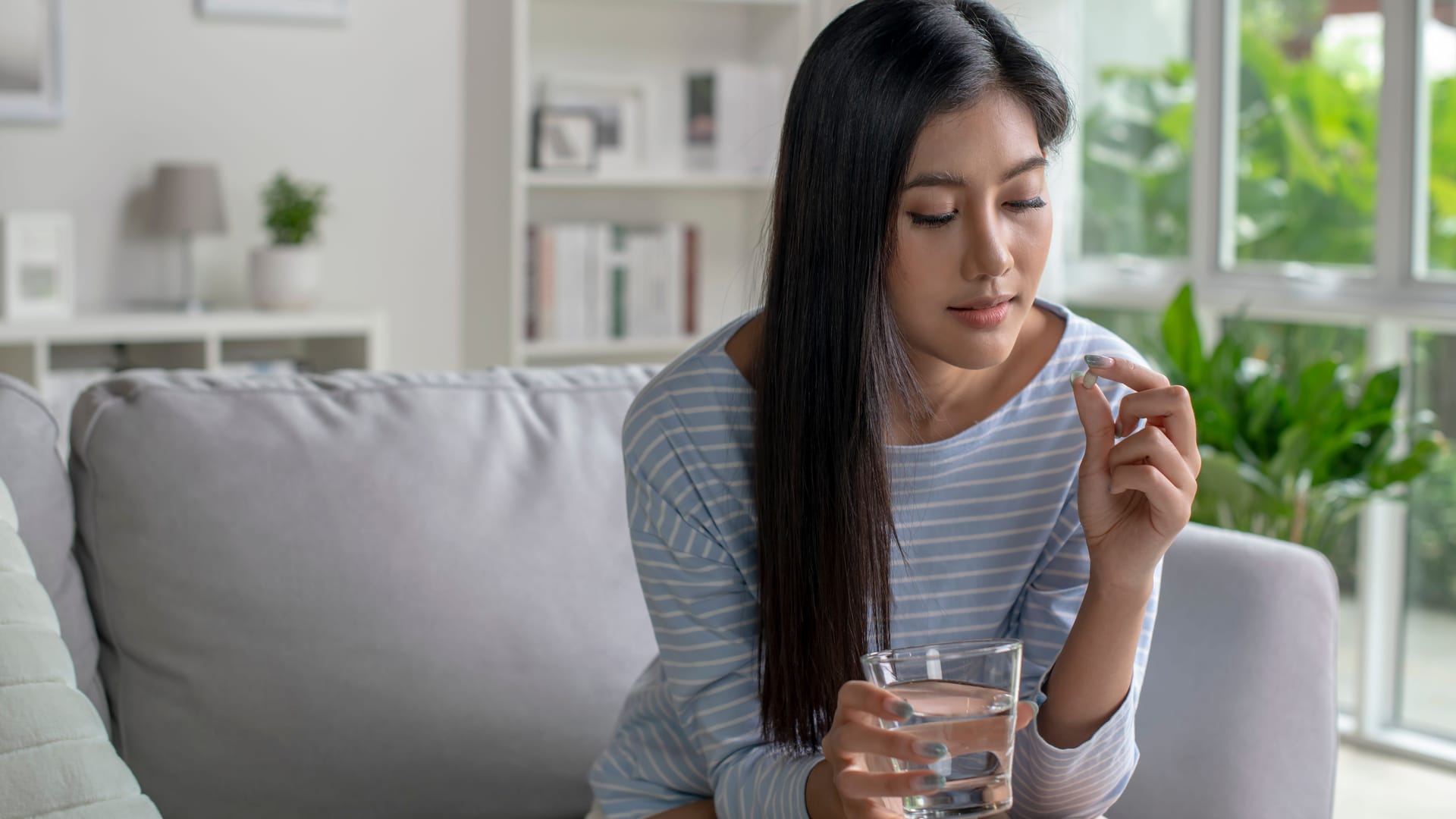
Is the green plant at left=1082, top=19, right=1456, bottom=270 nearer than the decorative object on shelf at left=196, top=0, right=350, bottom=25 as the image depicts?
Yes

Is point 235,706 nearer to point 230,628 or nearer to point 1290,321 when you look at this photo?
point 230,628

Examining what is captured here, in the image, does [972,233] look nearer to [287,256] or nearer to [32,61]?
[287,256]

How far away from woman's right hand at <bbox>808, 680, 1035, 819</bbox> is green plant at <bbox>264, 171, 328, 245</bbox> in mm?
2928

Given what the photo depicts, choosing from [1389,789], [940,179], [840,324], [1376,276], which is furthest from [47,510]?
[1376,276]

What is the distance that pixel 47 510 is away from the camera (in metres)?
1.42

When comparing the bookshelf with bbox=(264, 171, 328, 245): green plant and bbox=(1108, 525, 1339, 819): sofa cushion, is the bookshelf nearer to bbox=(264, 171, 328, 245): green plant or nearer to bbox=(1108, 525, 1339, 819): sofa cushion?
bbox=(264, 171, 328, 245): green plant

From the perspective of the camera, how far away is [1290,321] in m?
3.55

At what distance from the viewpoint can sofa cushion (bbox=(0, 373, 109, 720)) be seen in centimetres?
139

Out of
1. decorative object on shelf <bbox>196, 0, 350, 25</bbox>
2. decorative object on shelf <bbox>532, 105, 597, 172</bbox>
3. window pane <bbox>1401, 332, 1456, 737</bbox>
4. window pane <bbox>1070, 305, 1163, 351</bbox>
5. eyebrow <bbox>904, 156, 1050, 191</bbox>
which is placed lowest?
window pane <bbox>1401, 332, 1456, 737</bbox>

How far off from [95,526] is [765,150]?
2966mm

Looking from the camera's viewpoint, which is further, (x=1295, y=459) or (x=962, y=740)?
(x=1295, y=459)

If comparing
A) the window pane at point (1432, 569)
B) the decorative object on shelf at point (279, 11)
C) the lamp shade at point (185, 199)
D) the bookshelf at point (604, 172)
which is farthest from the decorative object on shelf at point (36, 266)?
the window pane at point (1432, 569)

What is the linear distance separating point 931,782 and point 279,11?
341cm

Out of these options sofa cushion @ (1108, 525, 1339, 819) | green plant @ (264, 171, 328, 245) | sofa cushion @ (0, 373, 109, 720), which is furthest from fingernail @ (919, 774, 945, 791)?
green plant @ (264, 171, 328, 245)
